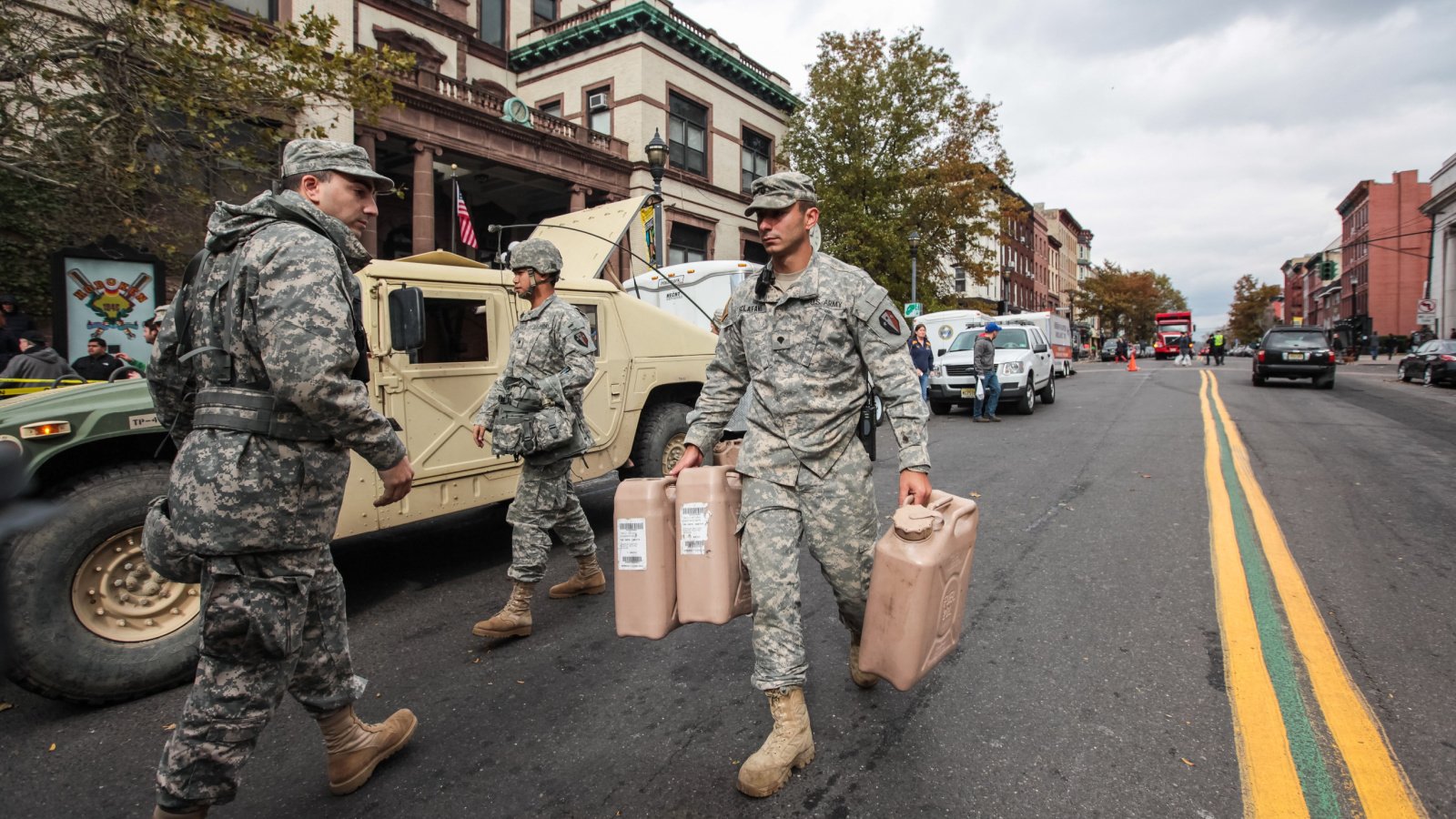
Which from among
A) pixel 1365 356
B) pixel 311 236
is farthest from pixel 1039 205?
pixel 311 236

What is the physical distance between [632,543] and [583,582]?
182 cm

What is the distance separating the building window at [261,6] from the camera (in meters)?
14.6

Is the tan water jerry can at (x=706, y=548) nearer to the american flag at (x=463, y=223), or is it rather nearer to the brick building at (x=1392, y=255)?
the american flag at (x=463, y=223)

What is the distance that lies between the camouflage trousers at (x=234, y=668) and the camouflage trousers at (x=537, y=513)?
1558mm

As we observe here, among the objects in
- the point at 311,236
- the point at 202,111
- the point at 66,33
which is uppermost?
the point at 66,33

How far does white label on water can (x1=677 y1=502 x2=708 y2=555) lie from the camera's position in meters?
2.61

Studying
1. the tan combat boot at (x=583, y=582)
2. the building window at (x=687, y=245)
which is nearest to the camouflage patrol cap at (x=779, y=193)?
the tan combat boot at (x=583, y=582)

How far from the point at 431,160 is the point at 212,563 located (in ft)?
55.0

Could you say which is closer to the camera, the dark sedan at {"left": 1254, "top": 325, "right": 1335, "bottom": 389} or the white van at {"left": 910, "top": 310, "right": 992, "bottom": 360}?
the dark sedan at {"left": 1254, "top": 325, "right": 1335, "bottom": 389}

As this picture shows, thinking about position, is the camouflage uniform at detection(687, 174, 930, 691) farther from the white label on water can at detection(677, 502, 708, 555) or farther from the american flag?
the american flag

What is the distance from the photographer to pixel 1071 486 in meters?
6.85

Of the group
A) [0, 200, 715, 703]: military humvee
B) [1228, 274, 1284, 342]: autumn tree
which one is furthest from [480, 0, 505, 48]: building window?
[1228, 274, 1284, 342]: autumn tree

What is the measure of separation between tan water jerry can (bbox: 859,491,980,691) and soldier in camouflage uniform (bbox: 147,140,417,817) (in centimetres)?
151

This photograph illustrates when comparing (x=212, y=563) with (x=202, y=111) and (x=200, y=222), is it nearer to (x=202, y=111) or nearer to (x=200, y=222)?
(x=202, y=111)
